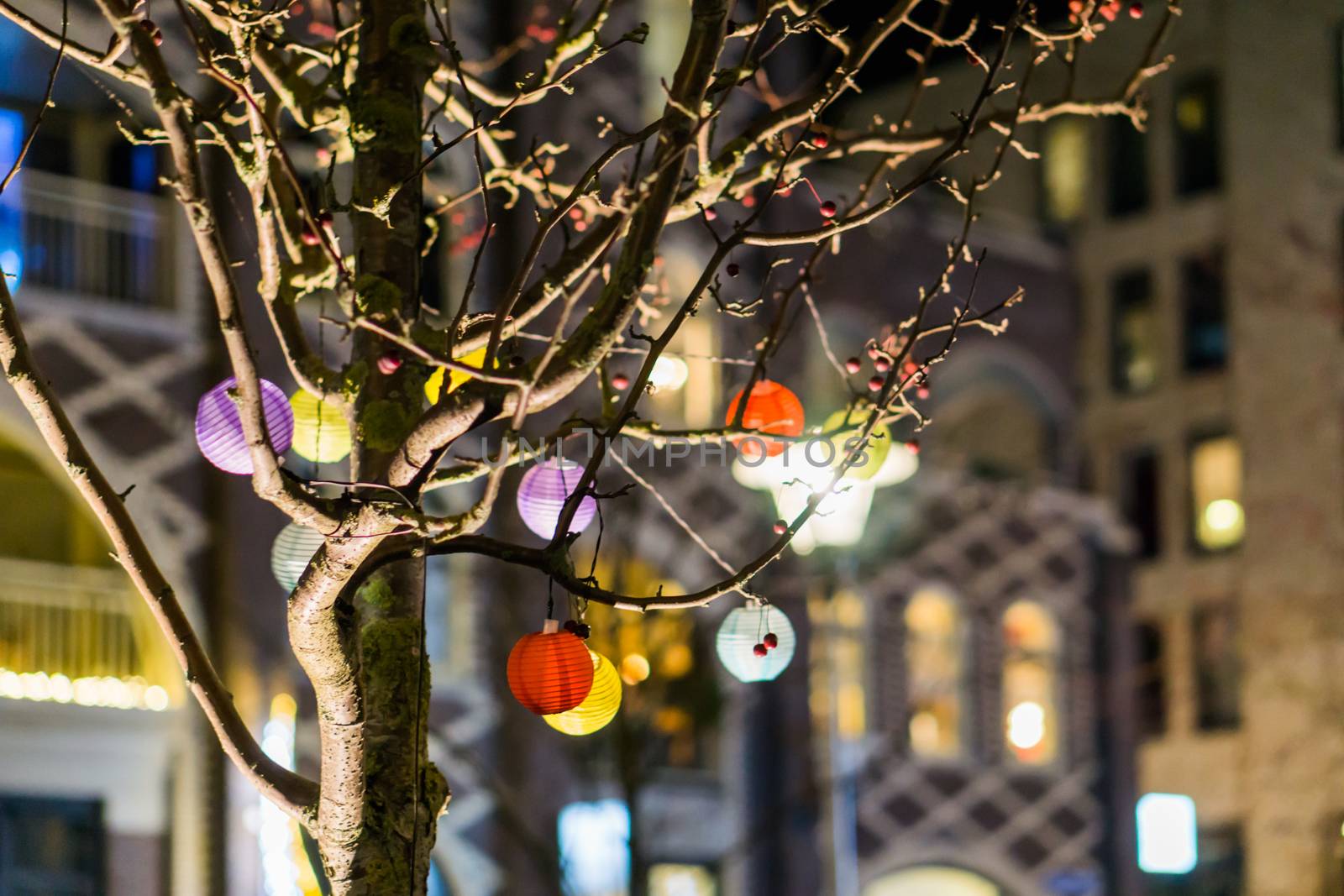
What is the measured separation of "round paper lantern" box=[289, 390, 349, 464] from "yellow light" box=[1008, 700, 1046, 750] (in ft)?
55.2

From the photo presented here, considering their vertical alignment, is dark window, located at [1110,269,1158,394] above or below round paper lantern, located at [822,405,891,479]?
above

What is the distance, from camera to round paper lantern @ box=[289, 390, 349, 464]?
5571 mm

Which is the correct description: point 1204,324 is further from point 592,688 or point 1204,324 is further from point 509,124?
point 592,688

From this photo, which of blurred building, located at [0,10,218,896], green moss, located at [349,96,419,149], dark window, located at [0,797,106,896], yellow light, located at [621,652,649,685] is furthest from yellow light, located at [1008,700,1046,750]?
green moss, located at [349,96,419,149]

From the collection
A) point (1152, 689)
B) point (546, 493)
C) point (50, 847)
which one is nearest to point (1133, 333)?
point (1152, 689)

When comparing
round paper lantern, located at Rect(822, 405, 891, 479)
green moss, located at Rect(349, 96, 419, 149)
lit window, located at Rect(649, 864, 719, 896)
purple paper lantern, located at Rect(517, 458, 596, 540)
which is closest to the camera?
green moss, located at Rect(349, 96, 419, 149)

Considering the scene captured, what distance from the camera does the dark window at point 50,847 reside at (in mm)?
13570

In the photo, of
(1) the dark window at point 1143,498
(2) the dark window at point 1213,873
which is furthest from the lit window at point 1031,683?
(1) the dark window at point 1143,498

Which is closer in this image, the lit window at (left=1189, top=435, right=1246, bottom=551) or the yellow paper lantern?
the yellow paper lantern

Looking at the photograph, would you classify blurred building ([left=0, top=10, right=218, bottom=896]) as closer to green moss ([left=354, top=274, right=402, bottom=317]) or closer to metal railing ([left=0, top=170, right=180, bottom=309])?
metal railing ([left=0, top=170, right=180, bottom=309])

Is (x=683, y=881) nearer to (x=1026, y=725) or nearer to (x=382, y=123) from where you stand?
(x=1026, y=725)

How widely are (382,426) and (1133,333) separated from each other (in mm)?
24465

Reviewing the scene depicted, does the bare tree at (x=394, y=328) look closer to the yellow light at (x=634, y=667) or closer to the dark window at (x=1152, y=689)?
the yellow light at (x=634, y=667)

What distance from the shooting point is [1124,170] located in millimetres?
28438
